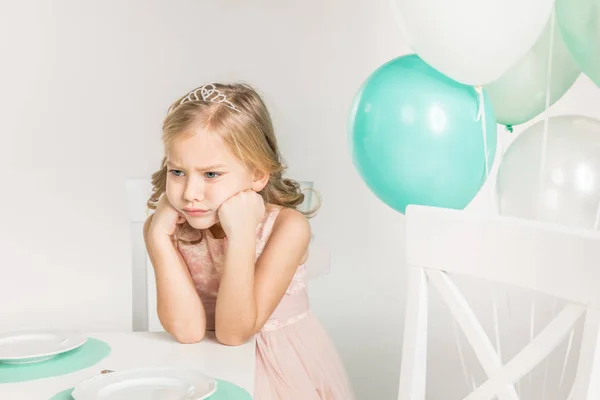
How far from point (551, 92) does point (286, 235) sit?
60 cm

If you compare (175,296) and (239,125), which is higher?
(239,125)

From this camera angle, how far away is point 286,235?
1.60m

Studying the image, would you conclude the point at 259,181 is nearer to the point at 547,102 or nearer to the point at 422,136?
the point at 422,136

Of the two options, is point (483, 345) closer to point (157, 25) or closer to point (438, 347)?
point (438, 347)

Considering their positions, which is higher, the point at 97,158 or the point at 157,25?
the point at 157,25

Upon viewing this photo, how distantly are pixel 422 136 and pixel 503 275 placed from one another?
1.49 feet

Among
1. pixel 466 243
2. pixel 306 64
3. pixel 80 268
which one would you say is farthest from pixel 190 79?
pixel 466 243

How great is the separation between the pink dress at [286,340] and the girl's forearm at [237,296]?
0.15 meters

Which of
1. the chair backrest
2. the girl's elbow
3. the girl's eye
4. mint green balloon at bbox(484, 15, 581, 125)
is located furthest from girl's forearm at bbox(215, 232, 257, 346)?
mint green balloon at bbox(484, 15, 581, 125)

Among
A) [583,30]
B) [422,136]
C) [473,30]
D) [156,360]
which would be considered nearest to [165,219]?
[156,360]

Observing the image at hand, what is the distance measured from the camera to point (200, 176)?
1545mm

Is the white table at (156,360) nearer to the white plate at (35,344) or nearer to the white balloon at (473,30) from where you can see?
the white plate at (35,344)

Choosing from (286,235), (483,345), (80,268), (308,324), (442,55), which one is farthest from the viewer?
(80,268)

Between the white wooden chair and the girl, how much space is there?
0.46 metres
